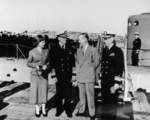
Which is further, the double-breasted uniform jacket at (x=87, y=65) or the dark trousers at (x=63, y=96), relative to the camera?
the dark trousers at (x=63, y=96)

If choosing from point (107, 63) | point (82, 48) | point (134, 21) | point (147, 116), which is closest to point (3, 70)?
point (107, 63)

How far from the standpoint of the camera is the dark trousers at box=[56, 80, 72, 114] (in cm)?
721

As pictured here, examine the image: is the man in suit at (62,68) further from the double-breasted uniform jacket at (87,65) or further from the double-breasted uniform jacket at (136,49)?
the double-breasted uniform jacket at (136,49)

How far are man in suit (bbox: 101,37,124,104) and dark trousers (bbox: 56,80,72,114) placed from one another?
1109 mm

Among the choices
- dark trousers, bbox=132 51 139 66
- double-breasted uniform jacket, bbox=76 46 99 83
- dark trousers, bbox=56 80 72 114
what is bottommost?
dark trousers, bbox=56 80 72 114

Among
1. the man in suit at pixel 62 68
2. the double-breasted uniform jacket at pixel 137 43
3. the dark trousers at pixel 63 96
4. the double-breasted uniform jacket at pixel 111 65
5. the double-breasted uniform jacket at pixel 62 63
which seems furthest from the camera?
the double-breasted uniform jacket at pixel 137 43

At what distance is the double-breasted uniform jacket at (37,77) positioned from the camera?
628cm

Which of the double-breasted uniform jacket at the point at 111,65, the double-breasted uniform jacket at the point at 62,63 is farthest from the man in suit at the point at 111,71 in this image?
the double-breasted uniform jacket at the point at 62,63

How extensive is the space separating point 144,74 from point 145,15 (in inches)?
255

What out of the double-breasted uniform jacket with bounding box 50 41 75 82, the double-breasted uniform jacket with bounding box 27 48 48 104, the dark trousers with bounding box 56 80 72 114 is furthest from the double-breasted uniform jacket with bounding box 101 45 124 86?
the double-breasted uniform jacket with bounding box 27 48 48 104

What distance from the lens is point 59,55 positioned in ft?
27.7

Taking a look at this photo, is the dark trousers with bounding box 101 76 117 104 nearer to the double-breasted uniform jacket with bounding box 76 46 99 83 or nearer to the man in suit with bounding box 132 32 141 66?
the double-breasted uniform jacket with bounding box 76 46 99 83

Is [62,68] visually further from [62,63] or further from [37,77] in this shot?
[37,77]

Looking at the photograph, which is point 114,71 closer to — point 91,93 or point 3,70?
point 91,93
